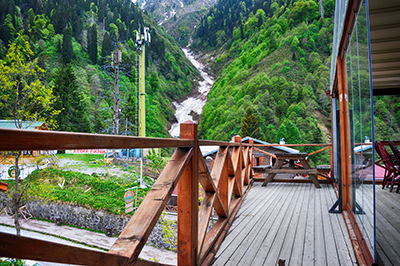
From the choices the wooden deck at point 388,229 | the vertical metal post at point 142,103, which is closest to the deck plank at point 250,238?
the wooden deck at point 388,229

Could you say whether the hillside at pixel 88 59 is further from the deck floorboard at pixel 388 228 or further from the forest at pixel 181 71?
the deck floorboard at pixel 388 228

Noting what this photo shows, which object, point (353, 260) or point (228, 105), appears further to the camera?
point (228, 105)

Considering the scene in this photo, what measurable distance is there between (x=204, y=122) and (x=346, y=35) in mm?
47316

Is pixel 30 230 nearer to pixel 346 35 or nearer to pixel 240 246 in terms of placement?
pixel 240 246

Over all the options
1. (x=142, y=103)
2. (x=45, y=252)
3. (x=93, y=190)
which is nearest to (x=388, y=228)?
(x=45, y=252)

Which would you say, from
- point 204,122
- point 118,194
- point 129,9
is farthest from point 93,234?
point 129,9

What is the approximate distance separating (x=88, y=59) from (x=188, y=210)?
186 feet

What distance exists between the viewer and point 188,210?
1593mm

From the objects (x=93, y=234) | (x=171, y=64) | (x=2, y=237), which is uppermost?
(x=171, y=64)

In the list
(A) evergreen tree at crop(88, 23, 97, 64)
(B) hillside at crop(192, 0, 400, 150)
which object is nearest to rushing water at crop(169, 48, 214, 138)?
(B) hillside at crop(192, 0, 400, 150)

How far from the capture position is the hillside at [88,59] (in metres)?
31.7

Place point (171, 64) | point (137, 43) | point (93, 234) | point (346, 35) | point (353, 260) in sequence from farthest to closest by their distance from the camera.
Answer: point (171, 64)
point (137, 43)
point (93, 234)
point (346, 35)
point (353, 260)

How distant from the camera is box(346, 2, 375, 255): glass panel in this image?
1.87 metres

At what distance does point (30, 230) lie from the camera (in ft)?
45.9
